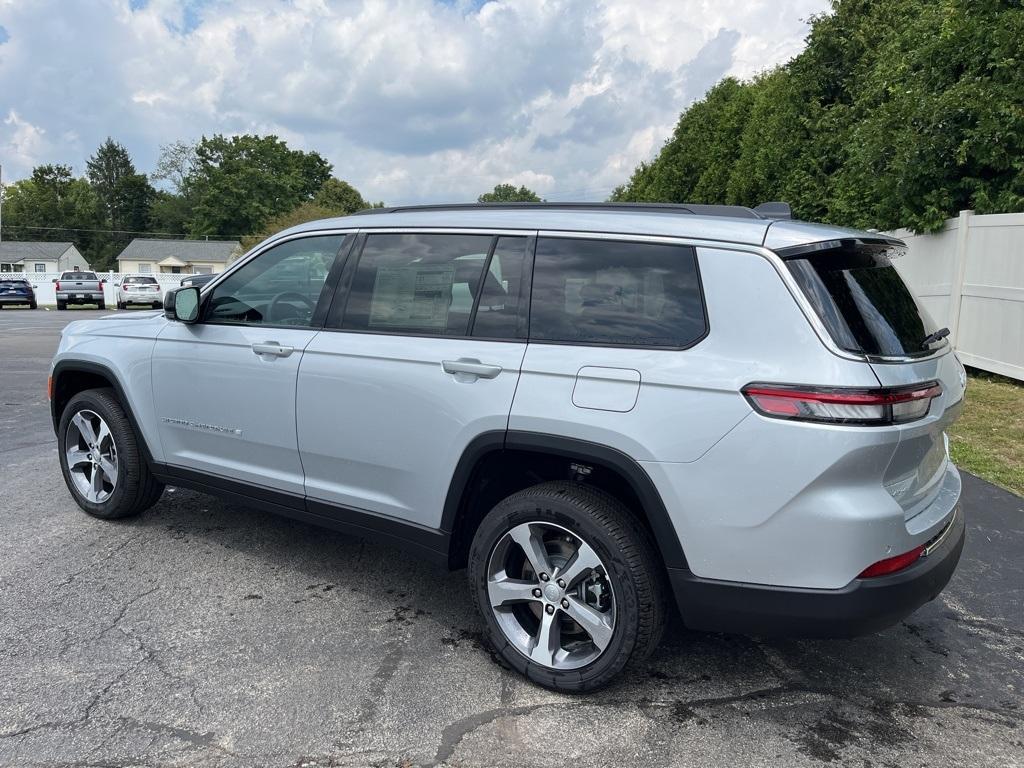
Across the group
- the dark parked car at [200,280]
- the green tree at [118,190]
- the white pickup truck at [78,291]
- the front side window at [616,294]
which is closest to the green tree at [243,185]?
the green tree at [118,190]

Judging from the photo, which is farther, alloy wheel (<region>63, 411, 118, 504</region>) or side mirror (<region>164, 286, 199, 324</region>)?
alloy wheel (<region>63, 411, 118, 504</region>)

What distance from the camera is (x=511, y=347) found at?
3.17 metres

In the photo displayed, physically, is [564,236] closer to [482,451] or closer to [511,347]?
[511,347]

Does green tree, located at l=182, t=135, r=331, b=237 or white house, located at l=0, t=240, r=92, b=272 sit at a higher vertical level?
green tree, located at l=182, t=135, r=331, b=237

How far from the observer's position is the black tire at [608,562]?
287cm

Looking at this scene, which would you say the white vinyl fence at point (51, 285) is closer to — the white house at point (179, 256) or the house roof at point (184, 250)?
the house roof at point (184, 250)

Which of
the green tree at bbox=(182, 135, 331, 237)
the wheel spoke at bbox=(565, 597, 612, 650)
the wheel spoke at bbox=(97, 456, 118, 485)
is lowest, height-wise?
the wheel spoke at bbox=(565, 597, 612, 650)

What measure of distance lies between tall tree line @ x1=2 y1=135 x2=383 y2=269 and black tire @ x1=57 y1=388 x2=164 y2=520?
72538 millimetres

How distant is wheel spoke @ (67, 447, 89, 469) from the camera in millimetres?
4980

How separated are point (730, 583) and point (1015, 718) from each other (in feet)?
4.10

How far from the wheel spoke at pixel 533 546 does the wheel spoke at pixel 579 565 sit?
7 cm

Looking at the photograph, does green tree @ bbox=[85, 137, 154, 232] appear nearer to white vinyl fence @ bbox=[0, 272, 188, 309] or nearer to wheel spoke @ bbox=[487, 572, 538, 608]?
white vinyl fence @ bbox=[0, 272, 188, 309]

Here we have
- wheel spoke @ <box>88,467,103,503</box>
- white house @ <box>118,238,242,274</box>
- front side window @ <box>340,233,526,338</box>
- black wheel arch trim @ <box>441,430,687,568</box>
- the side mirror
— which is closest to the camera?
black wheel arch trim @ <box>441,430,687,568</box>

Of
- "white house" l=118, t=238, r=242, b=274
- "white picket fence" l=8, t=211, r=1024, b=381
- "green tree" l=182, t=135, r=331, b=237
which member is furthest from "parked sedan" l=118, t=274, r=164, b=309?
"green tree" l=182, t=135, r=331, b=237
